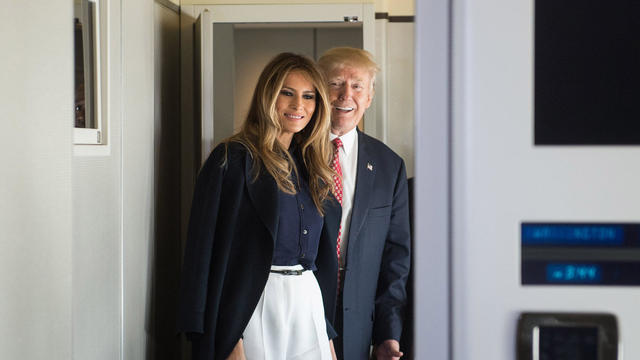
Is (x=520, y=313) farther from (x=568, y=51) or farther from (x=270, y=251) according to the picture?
(x=270, y=251)

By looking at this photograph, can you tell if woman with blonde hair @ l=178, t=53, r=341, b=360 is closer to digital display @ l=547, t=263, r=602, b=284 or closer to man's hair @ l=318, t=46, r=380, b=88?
man's hair @ l=318, t=46, r=380, b=88

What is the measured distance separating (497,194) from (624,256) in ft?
0.39

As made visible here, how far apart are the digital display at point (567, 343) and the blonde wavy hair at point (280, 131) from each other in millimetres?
1433

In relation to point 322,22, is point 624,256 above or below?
below

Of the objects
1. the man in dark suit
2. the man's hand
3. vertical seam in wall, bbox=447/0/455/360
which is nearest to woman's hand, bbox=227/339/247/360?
the man in dark suit

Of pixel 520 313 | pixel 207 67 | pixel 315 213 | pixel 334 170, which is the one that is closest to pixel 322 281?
pixel 315 213

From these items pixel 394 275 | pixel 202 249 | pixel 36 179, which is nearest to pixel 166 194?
pixel 202 249

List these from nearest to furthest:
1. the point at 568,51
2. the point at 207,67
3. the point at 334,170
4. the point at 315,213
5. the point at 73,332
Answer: the point at 568,51 → the point at 73,332 → the point at 315,213 → the point at 334,170 → the point at 207,67

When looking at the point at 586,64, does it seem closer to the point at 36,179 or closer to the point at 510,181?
the point at 510,181

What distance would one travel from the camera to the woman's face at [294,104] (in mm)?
2119

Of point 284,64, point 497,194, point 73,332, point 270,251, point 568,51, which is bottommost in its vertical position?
point 73,332

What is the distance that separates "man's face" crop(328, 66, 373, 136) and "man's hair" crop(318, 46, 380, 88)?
1 cm

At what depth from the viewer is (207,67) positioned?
2.68 m

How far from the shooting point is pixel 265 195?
6.46 feet
